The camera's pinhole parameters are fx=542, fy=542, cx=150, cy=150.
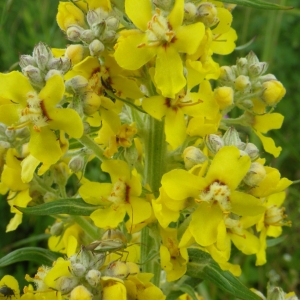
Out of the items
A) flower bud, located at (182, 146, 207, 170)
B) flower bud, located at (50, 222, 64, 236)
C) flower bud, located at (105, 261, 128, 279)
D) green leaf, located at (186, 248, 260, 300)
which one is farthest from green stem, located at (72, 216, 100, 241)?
flower bud, located at (182, 146, 207, 170)

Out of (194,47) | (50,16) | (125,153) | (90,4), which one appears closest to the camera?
(194,47)

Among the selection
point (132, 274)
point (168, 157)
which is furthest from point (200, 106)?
point (132, 274)

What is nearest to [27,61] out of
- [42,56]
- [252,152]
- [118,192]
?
[42,56]

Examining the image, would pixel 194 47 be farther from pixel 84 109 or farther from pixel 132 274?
pixel 132 274

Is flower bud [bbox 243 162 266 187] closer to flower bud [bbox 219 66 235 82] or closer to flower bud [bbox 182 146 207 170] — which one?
flower bud [bbox 182 146 207 170]

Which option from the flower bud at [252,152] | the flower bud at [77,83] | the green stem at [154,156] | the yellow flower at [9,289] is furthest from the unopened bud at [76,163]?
the flower bud at [252,152]
